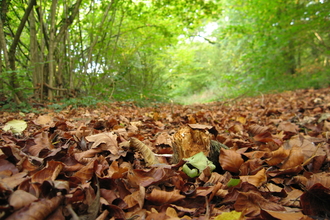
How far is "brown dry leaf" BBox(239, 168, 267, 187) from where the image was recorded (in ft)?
3.31

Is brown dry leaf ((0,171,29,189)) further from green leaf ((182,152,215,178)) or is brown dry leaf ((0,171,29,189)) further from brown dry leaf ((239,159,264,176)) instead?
brown dry leaf ((239,159,264,176))

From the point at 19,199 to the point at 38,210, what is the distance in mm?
76

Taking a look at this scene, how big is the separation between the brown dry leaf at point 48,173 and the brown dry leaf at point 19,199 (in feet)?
0.50

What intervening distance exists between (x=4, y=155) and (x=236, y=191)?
1.09m

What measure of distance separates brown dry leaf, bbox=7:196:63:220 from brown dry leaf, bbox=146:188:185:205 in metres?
0.34

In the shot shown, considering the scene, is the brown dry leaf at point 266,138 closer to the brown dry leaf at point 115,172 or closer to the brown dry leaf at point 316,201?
the brown dry leaf at point 316,201

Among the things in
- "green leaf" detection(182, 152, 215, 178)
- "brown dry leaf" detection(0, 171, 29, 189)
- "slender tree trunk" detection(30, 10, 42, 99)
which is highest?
"slender tree trunk" detection(30, 10, 42, 99)

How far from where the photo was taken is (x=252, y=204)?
82 centimetres

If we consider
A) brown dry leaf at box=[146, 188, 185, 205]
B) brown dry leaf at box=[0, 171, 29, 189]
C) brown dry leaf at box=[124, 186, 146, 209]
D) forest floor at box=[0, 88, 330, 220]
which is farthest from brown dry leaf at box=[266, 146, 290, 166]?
brown dry leaf at box=[0, 171, 29, 189]

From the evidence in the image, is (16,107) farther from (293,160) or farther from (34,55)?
(293,160)

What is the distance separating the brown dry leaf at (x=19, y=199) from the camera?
2.09 feet

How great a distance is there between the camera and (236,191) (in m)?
0.91

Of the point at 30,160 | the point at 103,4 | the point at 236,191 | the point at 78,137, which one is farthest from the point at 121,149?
the point at 103,4

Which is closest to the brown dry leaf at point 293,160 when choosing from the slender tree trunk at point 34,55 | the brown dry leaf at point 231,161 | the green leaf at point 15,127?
the brown dry leaf at point 231,161
